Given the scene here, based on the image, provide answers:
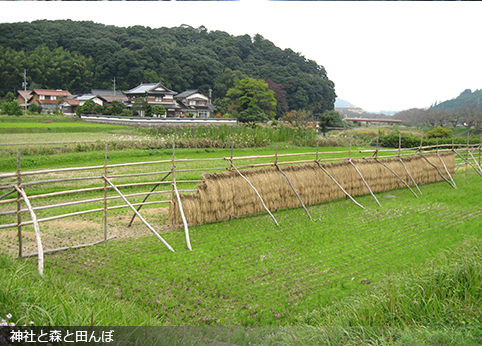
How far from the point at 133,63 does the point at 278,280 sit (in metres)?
39.0

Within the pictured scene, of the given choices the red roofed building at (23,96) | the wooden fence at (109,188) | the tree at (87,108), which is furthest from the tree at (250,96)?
the wooden fence at (109,188)

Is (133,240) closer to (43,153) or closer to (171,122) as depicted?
(43,153)

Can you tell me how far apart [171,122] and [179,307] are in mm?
21647

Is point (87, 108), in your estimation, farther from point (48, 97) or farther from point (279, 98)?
point (279, 98)

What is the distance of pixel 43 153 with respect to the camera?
12.8 m

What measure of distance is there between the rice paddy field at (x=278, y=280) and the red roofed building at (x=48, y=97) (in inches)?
1266

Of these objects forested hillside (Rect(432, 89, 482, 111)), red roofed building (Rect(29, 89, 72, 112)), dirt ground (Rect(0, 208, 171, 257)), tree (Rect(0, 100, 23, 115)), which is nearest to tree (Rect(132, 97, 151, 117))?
tree (Rect(0, 100, 23, 115))

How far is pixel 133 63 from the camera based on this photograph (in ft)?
130

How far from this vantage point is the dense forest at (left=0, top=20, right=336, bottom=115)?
35.8 m

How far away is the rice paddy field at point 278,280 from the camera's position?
127 inches

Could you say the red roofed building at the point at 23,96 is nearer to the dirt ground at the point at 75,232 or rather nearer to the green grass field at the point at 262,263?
the dirt ground at the point at 75,232

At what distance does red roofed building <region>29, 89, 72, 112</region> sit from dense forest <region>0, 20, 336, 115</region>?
147 cm

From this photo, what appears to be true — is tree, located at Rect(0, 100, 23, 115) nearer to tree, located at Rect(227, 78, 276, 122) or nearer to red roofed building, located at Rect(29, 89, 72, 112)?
red roofed building, located at Rect(29, 89, 72, 112)

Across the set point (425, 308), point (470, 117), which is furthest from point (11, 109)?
point (470, 117)
